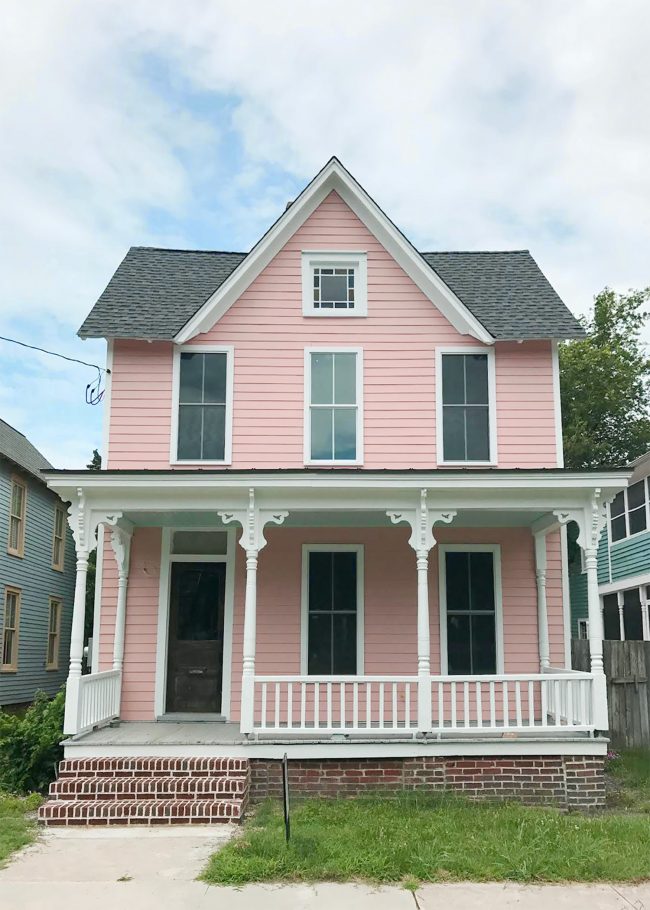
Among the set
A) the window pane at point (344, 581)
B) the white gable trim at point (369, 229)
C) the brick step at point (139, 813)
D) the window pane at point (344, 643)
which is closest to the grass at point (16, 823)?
the brick step at point (139, 813)

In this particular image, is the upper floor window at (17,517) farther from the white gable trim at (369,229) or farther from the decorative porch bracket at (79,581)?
the decorative porch bracket at (79,581)

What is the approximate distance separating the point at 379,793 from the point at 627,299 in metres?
25.3

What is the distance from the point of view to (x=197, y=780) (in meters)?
9.03

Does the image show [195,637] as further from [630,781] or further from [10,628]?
[10,628]

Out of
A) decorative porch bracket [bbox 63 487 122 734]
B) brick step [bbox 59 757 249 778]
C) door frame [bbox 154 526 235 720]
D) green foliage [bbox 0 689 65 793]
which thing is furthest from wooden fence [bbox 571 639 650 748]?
green foliage [bbox 0 689 65 793]

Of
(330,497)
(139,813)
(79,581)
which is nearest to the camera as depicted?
(139,813)

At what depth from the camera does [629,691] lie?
13484 millimetres

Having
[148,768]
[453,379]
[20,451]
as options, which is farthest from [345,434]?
[20,451]

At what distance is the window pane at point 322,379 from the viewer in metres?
12.6

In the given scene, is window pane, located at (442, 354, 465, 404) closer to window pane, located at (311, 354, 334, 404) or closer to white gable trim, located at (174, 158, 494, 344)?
white gable trim, located at (174, 158, 494, 344)

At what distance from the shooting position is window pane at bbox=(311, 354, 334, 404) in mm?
12555

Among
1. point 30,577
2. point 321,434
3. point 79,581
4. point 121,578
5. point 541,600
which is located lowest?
point 541,600

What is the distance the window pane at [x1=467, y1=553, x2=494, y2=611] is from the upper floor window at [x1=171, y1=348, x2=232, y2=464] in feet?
12.9

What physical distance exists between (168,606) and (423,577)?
3.97 m
